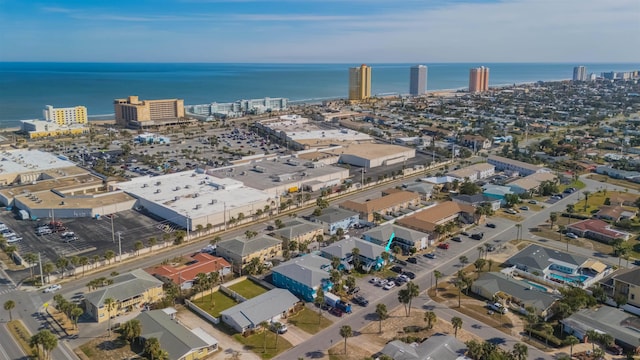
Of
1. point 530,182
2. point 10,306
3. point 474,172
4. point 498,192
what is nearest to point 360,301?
point 10,306

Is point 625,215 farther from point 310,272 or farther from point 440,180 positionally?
point 310,272

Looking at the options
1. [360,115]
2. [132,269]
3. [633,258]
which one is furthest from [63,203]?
[360,115]

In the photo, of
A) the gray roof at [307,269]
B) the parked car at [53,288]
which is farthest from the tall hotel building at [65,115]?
the gray roof at [307,269]

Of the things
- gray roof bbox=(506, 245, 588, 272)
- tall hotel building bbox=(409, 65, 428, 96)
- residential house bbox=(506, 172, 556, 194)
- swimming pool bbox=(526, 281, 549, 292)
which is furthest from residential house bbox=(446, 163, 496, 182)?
tall hotel building bbox=(409, 65, 428, 96)

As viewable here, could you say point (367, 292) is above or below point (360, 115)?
below

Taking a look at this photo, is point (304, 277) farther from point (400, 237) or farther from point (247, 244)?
point (400, 237)
